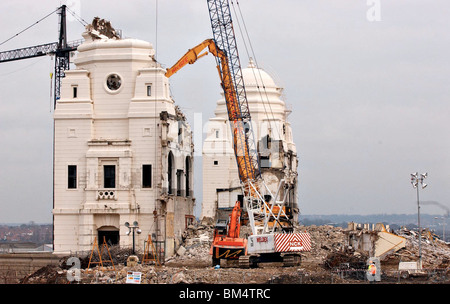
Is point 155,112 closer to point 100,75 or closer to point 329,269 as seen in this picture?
point 100,75

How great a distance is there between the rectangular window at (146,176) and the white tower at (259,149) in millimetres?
19719

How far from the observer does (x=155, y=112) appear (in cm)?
7506

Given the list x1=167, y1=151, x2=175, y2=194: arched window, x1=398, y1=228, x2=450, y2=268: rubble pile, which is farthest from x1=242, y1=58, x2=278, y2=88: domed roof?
x1=398, y1=228, x2=450, y2=268: rubble pile

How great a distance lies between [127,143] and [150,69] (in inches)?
260

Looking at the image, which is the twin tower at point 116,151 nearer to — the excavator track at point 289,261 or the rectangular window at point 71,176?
the rectangular window at point 71,176

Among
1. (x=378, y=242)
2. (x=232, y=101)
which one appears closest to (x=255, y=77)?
(x=232, y=101)

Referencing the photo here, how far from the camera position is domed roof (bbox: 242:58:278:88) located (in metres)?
99.6

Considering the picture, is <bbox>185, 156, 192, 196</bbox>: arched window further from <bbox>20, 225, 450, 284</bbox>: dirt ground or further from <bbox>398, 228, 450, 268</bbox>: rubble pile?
<bbox>398, 228, 450, 268</bbox>: rubble pile

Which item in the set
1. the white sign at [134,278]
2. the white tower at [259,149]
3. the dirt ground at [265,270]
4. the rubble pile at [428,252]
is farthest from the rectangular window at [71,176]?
the rubble pile at [428,252]

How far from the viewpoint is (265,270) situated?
61750 mm

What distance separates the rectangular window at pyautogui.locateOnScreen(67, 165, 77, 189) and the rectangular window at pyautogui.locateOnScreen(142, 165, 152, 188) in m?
5.93

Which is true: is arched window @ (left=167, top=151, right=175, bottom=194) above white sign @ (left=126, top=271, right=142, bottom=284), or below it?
above
